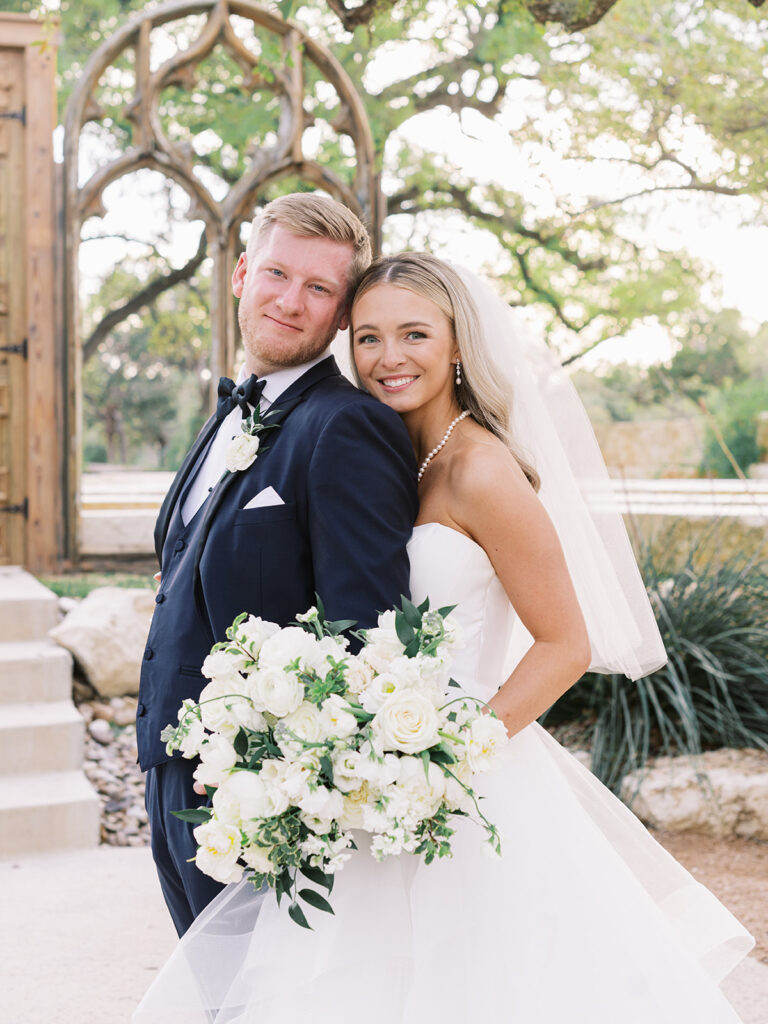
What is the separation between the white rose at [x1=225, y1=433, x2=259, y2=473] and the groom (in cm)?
2

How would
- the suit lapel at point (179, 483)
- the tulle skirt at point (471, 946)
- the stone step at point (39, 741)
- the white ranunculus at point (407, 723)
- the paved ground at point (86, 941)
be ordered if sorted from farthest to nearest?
1. the stone step at point (39, 741)
2. the paved ground at point (86, 941)
3. the suit lapel at point (179, 483)
4. the tulle skirt at point (471, 946)
5. the white ranunculus at point (407, 723)

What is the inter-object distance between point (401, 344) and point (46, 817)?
330cm

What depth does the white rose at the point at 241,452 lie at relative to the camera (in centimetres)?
215

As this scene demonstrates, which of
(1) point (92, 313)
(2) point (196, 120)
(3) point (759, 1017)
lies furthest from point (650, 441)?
(3) point (759, 1017)

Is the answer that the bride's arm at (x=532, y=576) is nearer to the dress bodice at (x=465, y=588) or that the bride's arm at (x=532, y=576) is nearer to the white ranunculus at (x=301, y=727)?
the dress bodice at (x=465, y=588)

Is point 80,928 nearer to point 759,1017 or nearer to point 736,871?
point 759,1017

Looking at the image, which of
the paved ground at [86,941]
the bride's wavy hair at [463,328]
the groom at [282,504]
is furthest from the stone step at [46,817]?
the bride's wavy hair at [463,328]

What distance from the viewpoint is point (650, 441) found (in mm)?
19750

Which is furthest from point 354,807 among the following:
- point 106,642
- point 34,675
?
point 106,642

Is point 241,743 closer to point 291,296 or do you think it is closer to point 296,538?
point 296,538

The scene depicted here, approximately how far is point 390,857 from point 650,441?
1858 centimetres

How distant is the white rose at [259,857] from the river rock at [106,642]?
4.17 meters

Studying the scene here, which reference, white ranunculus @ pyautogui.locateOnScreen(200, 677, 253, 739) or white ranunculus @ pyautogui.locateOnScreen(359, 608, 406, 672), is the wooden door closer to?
white ranunculus @ pyautogui.locateOnScreen(200, 677, 253, 739)

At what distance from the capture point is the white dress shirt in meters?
2.32
